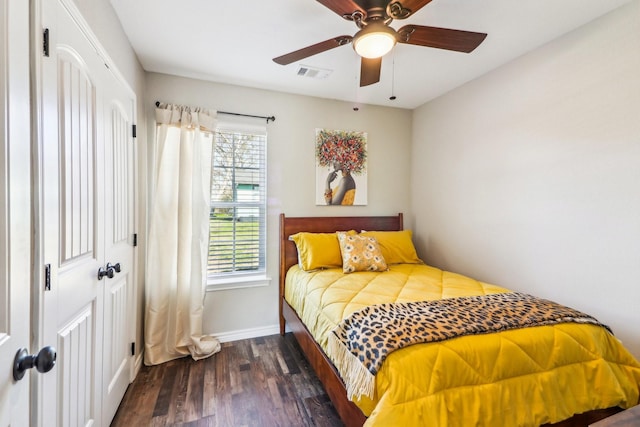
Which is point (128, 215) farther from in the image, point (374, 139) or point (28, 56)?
point (374, 139)

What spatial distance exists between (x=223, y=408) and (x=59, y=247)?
142 centimetres

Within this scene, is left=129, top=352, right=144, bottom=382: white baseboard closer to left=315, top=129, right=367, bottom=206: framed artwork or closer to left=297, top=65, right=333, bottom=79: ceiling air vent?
left=315, top=129, right=367, bottom=206: framed artwork

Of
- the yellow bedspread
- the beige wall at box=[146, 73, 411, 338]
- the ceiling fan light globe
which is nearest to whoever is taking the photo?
the yellow bedspread

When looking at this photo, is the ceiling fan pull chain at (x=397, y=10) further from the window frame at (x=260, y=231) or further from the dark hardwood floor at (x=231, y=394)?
the dark hardwood floor at (x=231, y=394)

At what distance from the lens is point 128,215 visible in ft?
6.31

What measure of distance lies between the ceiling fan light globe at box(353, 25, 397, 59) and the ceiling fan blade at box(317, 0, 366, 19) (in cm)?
9

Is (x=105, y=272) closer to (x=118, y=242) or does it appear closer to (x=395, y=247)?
(x=118, y=242)

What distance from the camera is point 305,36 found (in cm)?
196

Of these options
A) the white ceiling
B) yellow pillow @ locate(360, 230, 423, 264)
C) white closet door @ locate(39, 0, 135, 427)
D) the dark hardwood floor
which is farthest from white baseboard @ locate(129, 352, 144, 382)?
the white ceiling

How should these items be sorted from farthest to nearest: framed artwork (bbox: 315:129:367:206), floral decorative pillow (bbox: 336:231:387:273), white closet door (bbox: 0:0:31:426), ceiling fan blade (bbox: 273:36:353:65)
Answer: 1. framed artwork (bbox: 315:129:367:206)
2. floral decorative pillow (bbox: 336:231:387:273)
3. ceiling fan blade (bbox: 273:36:353:65)
4. white closet door (bbox: 0:0:31:426)

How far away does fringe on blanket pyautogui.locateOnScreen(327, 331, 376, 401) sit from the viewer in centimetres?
119

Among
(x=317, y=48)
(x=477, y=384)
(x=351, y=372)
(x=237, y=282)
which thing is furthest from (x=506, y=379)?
(x=237, y=282)

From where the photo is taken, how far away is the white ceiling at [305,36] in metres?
1.68

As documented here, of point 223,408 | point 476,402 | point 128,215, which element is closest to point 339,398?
point 476,402
